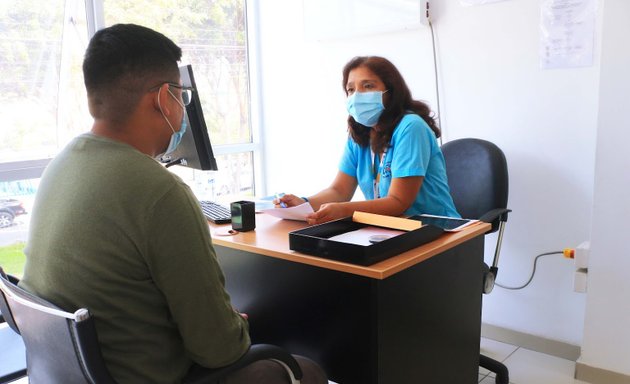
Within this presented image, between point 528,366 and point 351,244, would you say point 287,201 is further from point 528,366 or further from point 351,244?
point 528,366

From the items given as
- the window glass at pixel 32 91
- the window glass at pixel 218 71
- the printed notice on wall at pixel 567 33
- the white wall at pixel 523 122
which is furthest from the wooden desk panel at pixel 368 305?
the window glass at pixel 218 71

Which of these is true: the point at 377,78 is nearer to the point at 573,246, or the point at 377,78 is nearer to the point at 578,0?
the point at 578,0

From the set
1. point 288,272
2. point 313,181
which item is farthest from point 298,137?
point 288,272

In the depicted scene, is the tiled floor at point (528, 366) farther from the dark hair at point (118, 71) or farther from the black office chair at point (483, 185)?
the dark hair at point (118, 71)

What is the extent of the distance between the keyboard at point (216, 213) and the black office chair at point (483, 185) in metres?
0.97

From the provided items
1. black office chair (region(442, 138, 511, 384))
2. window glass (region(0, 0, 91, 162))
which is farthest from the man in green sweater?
window glass (region(0, 0, 91, 162))

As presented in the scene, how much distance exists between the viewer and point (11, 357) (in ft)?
4.83

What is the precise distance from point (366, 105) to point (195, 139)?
66 centimetres

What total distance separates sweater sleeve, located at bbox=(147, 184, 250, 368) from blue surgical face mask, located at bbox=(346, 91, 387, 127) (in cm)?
101

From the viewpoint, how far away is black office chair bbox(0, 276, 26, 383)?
137 cm

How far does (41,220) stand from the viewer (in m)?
1.01

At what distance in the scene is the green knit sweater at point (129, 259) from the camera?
0.94 m

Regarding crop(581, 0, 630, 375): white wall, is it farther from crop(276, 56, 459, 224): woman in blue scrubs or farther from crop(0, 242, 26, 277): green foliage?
crop(0, 242, 26, 277): green foliage

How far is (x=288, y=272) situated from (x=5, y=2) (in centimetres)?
178
